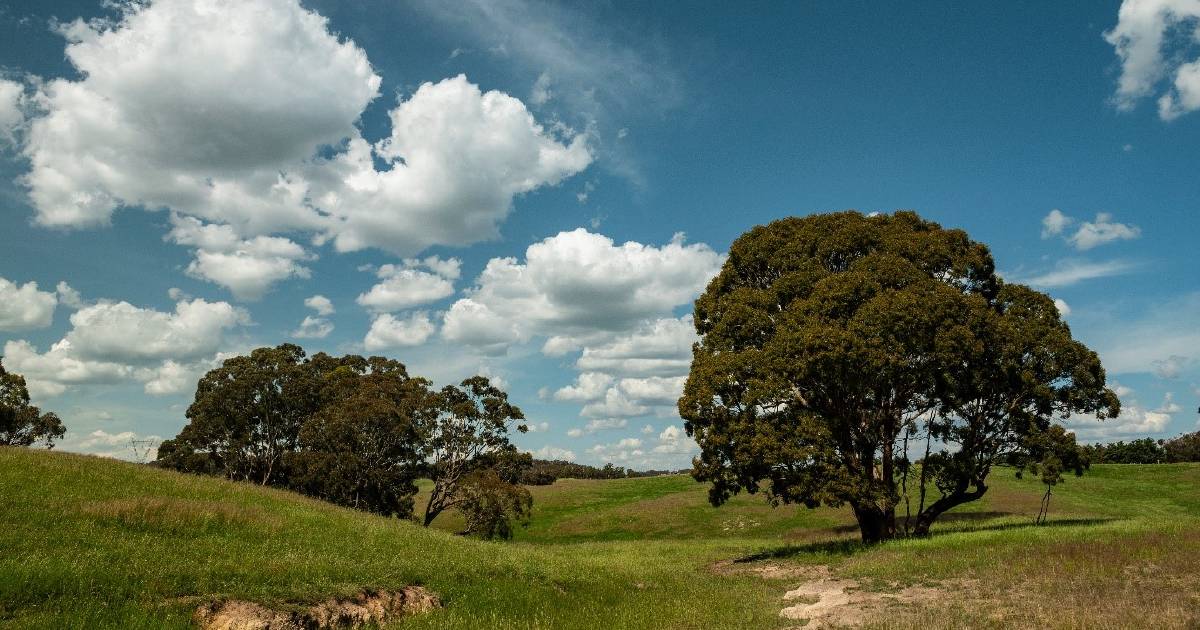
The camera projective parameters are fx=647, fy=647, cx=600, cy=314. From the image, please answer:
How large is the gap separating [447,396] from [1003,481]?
57.1 metres

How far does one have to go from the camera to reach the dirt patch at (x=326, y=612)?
11.1 metres

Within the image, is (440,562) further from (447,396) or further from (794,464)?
(447,396)

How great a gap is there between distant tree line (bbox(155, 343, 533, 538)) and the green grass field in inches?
678

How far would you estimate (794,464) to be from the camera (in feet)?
90.6

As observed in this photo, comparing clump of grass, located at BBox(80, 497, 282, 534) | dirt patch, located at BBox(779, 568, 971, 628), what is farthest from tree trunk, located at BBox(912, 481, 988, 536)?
clump of grass, located at BBox(80, 497, 282, 534)

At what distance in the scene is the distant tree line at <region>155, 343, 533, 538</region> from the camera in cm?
4691

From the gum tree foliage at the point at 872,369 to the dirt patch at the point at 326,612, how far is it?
15.9 metres

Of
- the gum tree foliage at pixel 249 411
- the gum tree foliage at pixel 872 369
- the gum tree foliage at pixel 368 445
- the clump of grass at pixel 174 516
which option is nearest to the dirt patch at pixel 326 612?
the clump of grass at pixel 174 516

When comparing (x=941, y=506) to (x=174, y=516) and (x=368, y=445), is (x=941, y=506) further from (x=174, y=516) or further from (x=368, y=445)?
(x=368, y=445)

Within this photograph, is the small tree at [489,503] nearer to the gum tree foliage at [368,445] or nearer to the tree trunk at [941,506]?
the gum tree foliage at [368,445]

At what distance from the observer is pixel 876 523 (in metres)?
28.5

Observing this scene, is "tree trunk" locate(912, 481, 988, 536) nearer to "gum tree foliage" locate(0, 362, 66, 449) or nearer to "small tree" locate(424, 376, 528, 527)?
"small tree" locate(424, 376, 528, 527)

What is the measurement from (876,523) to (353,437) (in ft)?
117

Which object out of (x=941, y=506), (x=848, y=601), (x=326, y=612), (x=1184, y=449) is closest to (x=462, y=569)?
(x=326, y=612)
